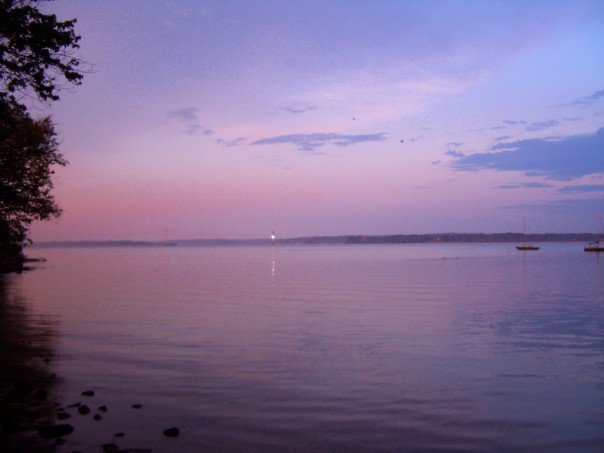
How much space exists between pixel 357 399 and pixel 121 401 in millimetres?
6044

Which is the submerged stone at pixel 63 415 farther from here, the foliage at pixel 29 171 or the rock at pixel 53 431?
the foliage at pixel 29 171

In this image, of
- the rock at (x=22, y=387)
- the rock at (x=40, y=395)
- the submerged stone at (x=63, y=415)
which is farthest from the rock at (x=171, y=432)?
the rock at (x=22, y=387)

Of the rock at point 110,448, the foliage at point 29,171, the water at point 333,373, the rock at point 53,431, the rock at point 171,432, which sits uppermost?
the foliage at point 29,171

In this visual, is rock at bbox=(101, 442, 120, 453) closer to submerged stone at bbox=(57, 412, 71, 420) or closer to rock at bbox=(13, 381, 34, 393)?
submerged stone at bbox=(57, 412, 71, 420)

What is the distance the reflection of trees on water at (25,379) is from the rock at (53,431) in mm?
160

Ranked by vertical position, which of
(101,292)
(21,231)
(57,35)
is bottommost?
(101,292)

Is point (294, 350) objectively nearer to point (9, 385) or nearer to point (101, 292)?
point (9, 385)

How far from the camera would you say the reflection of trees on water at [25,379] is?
11.7 meters

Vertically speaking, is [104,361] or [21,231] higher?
[21,231]

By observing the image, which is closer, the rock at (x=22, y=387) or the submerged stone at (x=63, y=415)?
the submerged stone at (x=63, y=415)

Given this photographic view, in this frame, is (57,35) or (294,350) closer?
(57,35)

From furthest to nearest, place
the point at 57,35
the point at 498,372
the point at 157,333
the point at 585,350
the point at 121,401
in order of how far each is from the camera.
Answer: the point at 157,333 < the point at 585,350 < the point at 498,372 < the point at 121,401 < the point at 57,35

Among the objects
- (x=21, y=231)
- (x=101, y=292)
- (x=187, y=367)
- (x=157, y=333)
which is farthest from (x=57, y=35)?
(x=101, y=292)

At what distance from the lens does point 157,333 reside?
27.2 metres
